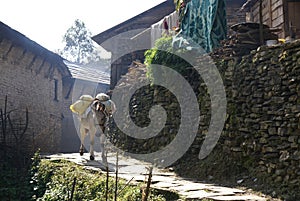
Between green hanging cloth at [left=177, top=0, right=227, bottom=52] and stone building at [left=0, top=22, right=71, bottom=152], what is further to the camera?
stone building at [left=0, top=22, right=71, bottom=152]

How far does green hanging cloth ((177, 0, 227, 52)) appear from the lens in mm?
8617

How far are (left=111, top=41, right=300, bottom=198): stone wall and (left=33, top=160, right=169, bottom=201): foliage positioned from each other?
172 cm

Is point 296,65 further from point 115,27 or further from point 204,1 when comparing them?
point 115,27

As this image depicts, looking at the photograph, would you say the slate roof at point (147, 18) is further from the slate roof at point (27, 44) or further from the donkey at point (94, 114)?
the donkey at point (94, 114)

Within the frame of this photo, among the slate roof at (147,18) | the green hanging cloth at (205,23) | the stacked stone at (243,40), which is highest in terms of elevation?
the slate roof at (147,18)

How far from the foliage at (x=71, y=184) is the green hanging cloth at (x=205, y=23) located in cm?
404

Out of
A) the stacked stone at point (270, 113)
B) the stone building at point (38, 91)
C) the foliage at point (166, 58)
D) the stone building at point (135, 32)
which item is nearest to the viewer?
the stacked stone at point (270, 113)

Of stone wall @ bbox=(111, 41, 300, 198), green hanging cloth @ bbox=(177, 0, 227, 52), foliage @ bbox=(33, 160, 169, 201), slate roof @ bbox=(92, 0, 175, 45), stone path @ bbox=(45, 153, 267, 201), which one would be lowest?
foliage @ bbox=(33, 160, 169, 201)

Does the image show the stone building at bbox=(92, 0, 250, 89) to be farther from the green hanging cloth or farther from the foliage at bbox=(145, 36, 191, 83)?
the foliage at bbox=(145, 36, 191, 83)

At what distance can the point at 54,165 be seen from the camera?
30.2 ft

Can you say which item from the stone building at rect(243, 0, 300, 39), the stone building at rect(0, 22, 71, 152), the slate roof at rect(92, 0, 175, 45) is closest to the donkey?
the stone building at rect(0, 22, 71, 152)

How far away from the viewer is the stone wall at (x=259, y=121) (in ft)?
17.9

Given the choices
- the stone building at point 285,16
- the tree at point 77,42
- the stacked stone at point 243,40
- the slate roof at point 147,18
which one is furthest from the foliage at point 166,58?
the tree at point 77,42

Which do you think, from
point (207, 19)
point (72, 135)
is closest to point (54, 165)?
point (207, 19)
